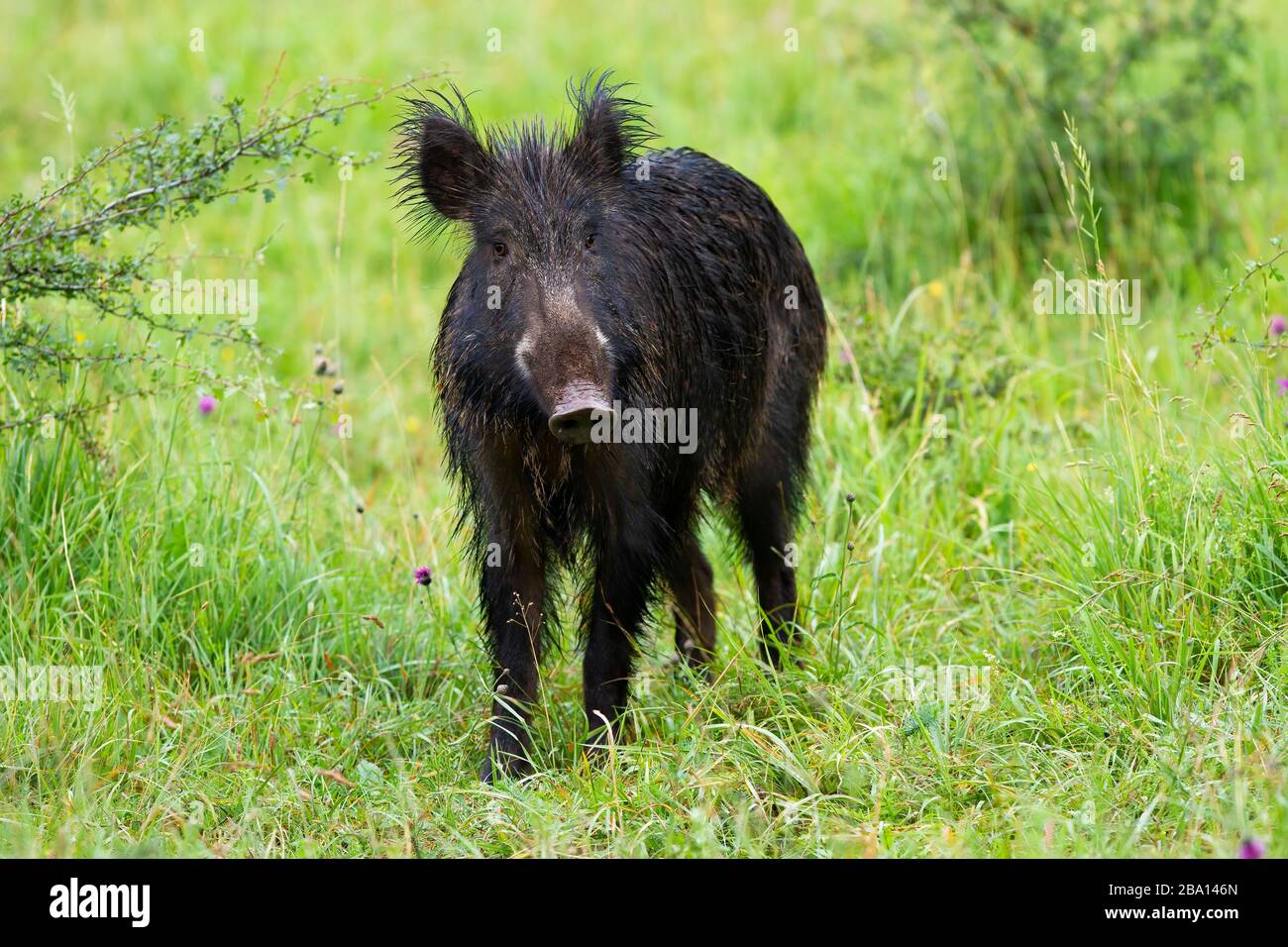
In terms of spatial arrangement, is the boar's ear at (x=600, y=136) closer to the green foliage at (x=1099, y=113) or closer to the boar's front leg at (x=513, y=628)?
the boar's front leg at (x=513, y=628)

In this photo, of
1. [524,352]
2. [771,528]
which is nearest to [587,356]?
[524,352]

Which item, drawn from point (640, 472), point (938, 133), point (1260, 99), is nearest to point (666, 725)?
point (640, 472)

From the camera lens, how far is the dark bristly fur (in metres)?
3.85

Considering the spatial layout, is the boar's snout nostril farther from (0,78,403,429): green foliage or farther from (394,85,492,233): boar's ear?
(0,78,403,429): green foliage

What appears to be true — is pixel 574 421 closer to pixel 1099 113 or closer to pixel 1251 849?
pixel 1251 849

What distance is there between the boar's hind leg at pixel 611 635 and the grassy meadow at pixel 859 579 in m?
0.14

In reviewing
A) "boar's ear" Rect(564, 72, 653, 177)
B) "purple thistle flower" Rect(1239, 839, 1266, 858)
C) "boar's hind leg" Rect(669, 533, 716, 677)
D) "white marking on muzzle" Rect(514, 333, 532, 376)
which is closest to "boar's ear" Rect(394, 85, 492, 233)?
"boar's ear" Rect(564, 72, 653, 177)

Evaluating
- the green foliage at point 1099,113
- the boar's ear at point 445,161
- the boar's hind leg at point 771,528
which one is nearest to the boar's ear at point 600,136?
the boar's ear at point 445,161

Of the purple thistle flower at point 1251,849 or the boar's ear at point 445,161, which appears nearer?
the purple thistle flower at point 1251,849

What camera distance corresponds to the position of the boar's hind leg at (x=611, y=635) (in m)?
4.19

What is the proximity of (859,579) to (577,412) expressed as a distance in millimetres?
1674

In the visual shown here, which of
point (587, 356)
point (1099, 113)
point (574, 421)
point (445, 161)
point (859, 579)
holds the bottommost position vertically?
point (859, 579)

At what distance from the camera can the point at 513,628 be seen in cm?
421
